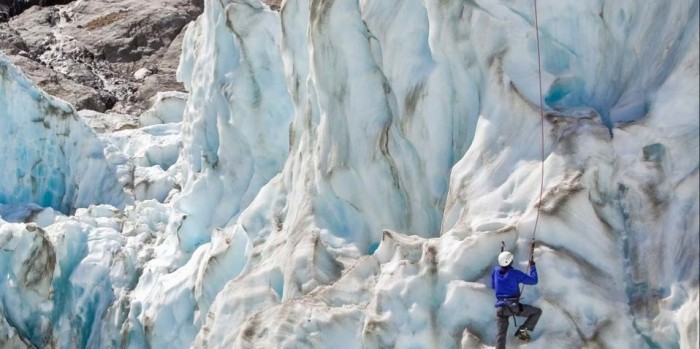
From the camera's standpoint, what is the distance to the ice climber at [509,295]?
7426 mm

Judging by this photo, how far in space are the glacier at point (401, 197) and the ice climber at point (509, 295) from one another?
19 centimetres

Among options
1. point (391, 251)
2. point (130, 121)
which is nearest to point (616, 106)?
point (391, 251)

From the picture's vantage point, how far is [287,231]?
11195 millimetres

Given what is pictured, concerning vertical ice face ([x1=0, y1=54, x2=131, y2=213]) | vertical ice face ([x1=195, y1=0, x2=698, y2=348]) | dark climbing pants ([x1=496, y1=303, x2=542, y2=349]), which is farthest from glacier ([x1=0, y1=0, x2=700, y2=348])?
vertical ice face ([x1=0, y1=54, x2=131, y2=213])

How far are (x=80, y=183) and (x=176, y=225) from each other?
3991mm

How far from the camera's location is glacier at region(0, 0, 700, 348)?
766cm

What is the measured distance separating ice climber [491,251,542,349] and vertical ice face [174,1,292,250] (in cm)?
654

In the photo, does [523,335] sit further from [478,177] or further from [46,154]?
[46,154]

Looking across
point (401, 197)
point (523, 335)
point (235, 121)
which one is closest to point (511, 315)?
point (523, 335)

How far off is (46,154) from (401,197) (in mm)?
8575

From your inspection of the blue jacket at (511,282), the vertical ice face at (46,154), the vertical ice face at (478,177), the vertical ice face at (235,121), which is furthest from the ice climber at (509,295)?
the vertical ice face at (46,154)

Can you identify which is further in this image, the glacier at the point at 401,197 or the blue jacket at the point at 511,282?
the glacier at the point at 401,197

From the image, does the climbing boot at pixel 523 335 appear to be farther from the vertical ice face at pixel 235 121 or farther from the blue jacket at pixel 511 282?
the vertical ice face at pixel 235 121

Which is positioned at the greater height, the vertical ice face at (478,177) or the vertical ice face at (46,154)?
the vertical ice face at (478,177)
